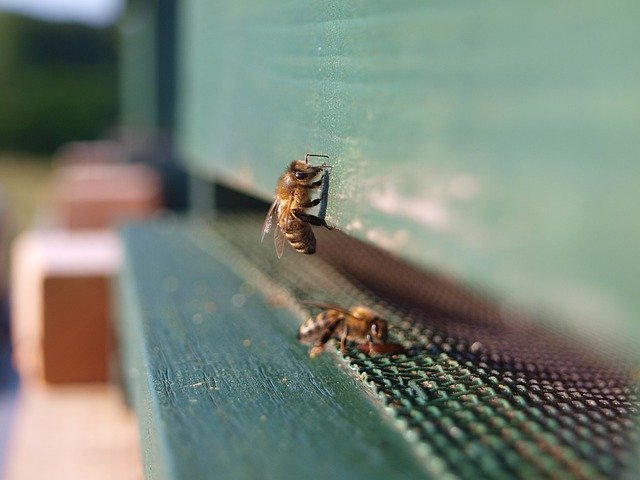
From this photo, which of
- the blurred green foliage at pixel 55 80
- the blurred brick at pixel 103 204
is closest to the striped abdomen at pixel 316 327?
the blurred brick at pixel 103 204

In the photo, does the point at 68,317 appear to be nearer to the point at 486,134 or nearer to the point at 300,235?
the point at 300,235

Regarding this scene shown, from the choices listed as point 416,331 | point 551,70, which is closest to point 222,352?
point 416,331

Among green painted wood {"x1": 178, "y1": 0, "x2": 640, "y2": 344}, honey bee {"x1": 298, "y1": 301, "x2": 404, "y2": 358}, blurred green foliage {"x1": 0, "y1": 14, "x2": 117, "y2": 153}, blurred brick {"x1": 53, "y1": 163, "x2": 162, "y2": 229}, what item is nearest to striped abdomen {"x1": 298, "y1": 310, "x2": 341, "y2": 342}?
honey bee {"x1": 298, "y1": 301, "x2": 404, "y2": 358}

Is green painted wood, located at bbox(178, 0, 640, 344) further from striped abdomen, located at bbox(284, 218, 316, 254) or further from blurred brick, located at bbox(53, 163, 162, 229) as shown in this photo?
blurred brick, located at bbox(53, 163, 162, 229)

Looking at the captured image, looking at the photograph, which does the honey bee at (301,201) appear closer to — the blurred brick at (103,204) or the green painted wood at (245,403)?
the green painted wood at (245,403)

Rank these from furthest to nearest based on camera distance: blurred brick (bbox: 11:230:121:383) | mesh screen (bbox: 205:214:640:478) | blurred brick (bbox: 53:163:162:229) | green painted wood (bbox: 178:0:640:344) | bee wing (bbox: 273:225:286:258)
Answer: blurred brick (bbox: 53:163:162:229)
blurred brick (bbox: 11:230:121:383)
bee wing (bbox: 273:225:286:258)
mesh screen (bbox: 205:214:640:478)
green painted wood (bbox: 178:0:640:344)
